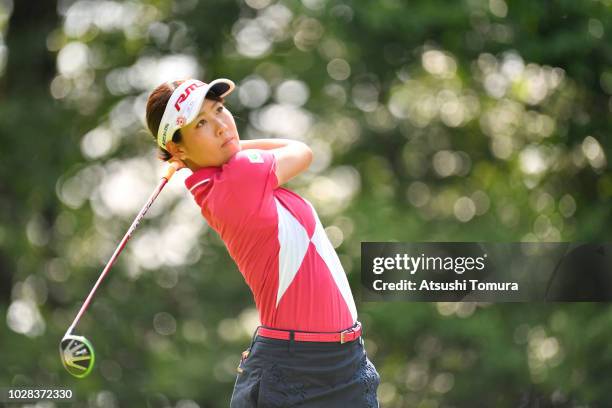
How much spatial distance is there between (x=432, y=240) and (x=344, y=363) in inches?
179

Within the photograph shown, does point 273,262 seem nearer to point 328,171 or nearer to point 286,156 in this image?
point 286,156

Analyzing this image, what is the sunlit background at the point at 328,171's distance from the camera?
7156 mm

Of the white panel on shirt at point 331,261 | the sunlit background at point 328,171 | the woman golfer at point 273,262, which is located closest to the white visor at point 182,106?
the woman golfer at point 273,262

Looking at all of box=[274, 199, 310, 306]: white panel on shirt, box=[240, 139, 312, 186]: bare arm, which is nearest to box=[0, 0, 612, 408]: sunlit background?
box=[240, 139, 312, 186]: bare arm

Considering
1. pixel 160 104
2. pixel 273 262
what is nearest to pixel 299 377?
pixel 273 262

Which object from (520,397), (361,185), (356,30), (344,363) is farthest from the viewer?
(361,185)

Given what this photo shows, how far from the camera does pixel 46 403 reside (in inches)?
296

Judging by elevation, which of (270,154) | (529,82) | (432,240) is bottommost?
(270,154)

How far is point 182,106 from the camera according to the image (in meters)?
2.50

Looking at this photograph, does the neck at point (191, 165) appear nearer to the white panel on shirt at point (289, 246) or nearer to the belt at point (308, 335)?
the white panel on shirt at point (289, 246)

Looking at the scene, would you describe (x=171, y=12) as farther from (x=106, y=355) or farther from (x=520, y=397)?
(x=520, y=397)

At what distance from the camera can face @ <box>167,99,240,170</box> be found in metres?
2.51

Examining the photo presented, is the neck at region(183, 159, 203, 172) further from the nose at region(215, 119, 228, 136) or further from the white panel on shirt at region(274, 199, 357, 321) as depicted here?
the white panel on shirt at region(274, 199, 357, 321)

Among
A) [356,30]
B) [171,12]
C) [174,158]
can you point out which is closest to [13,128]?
[171,12]
